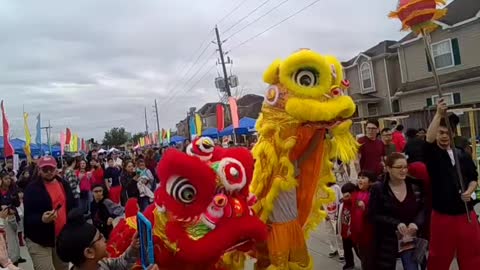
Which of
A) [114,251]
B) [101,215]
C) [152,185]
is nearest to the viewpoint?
[114,251]

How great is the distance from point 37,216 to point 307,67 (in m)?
2.87

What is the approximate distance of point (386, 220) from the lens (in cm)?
356

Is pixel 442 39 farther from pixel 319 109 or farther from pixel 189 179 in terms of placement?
pixel 189 179

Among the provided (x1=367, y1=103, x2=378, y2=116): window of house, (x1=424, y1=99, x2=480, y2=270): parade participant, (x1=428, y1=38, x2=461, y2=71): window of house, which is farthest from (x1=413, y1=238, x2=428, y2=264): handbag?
(x1=367, y1=103, x2=378, y2=116): window of house

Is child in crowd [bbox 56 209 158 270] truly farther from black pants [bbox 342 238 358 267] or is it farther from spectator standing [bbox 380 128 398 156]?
spectator standing [bbox 380 128 398 156]

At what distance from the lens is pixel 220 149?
3350 mm

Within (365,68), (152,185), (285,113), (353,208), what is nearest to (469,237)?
(353,208)

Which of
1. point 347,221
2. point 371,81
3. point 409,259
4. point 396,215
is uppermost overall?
point 371,81

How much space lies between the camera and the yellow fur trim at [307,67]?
360cm

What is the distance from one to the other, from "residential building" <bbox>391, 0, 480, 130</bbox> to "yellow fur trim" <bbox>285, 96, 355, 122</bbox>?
43.2ft

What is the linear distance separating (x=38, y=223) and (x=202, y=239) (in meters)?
2.12

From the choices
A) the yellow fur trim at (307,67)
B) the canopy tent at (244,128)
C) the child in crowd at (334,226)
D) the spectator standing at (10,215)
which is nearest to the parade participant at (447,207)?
the yellow fur trim at (307,67)

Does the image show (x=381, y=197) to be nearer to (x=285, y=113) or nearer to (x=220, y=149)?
(x=285, y=113)

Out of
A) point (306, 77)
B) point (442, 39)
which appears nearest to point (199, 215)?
point (306, 77)
